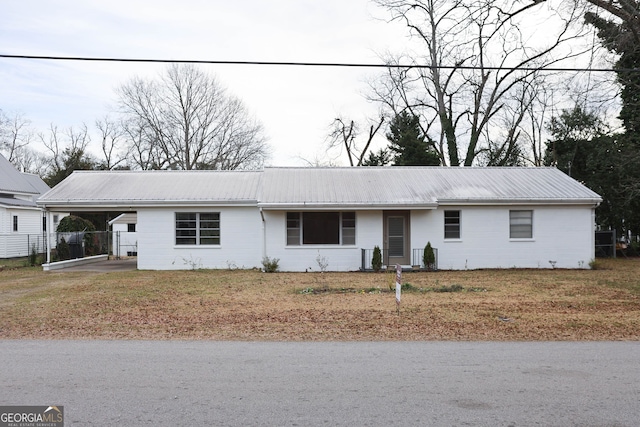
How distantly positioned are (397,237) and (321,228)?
9.87ft

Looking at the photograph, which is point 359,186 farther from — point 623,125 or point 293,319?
point 623,125

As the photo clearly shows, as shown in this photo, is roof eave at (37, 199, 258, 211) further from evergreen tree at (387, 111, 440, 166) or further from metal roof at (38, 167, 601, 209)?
evergreen tree at (387, 111, 440, 166)

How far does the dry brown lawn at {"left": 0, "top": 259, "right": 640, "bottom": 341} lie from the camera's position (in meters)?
8.93

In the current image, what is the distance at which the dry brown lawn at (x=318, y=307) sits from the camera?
893 centimetres

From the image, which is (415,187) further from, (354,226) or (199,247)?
(199,247)

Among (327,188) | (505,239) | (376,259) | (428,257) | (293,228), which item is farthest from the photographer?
(327,188)

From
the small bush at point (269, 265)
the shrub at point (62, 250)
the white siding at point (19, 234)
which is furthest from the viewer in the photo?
the white siding at point (19, 234)

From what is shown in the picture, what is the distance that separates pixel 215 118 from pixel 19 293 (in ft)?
103

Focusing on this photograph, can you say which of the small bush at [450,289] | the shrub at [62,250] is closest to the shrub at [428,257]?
the small bush at [450,289]

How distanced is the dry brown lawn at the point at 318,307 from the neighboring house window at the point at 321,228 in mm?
2202

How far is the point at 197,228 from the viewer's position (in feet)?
68.1

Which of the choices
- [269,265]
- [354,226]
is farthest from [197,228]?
[354,226]

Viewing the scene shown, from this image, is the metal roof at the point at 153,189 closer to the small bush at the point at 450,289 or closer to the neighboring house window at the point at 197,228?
the neighboring house window at the point at 197,228
